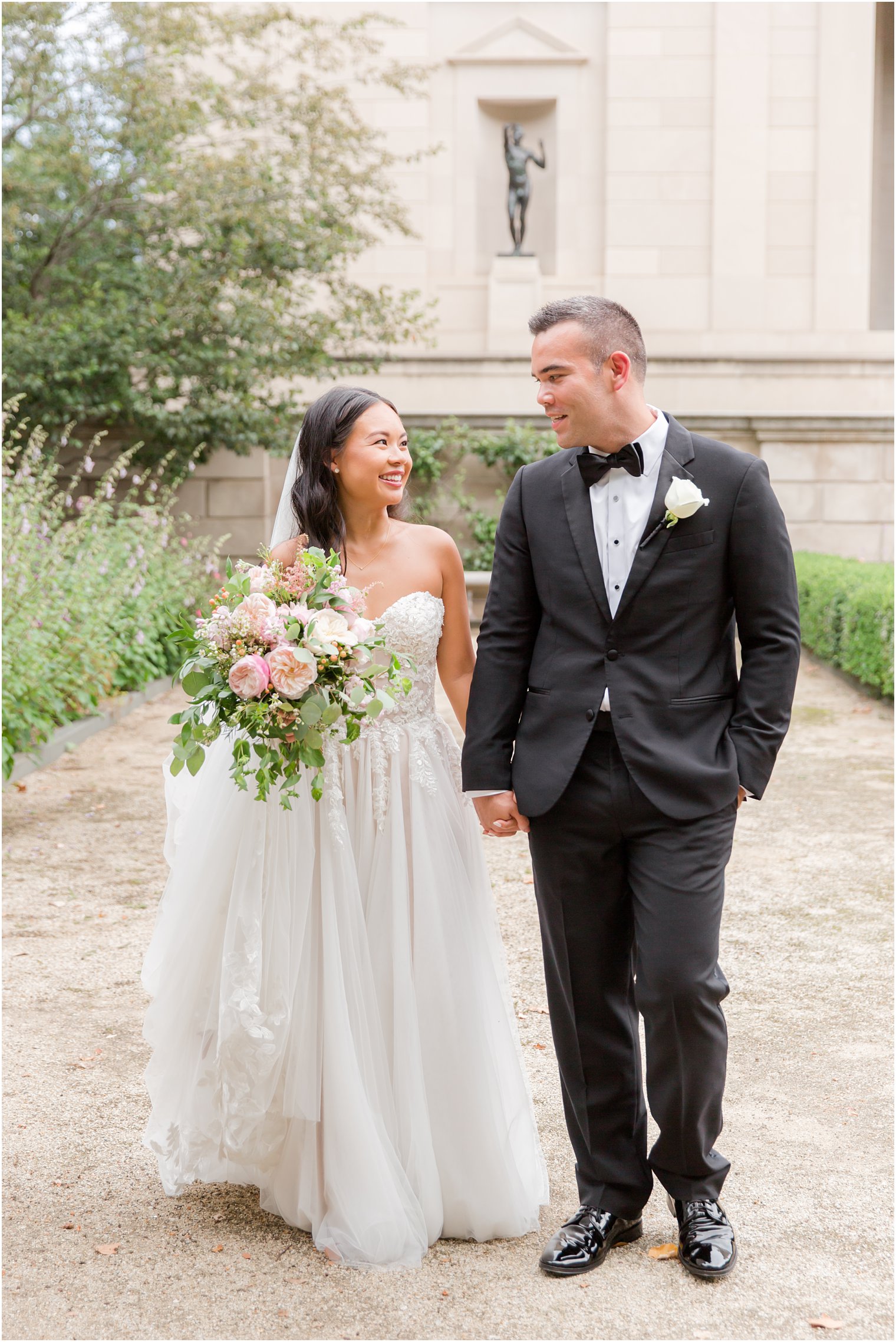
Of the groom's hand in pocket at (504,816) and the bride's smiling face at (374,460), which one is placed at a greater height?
the bride's smiling face at (374,460)

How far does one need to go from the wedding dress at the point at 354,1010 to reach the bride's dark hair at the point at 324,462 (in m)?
0.30

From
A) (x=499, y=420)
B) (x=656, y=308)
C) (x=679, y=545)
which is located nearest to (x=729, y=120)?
(x=656, y=308)

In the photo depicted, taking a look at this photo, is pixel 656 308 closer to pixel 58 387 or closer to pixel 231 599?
pixel 58 387

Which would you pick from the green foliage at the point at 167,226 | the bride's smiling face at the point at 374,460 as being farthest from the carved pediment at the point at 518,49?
the bride's smiling face at the point at 374,460

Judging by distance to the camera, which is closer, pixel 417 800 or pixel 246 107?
pixel 417 800

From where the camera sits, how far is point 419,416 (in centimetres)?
1808

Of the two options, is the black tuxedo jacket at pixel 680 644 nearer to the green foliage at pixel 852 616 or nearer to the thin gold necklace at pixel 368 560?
the thin gold necklace at pixel 368 560

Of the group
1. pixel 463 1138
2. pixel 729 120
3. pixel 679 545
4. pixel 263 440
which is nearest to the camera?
pixel 679 545

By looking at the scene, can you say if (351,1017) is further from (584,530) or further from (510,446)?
(510,446)

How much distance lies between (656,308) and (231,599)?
18.3m

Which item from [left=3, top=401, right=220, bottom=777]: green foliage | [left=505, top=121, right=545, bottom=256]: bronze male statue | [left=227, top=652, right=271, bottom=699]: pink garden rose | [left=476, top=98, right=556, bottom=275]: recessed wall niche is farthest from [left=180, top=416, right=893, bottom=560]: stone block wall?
[left=227, top=652, right=271, bottom=699]: pink garden rose

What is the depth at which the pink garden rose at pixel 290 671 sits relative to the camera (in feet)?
8.98

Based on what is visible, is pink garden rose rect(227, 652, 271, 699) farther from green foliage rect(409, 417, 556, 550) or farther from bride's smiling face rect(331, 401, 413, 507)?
green foliage rect(409, 417, 556, 550)

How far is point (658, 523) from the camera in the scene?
2889mm
